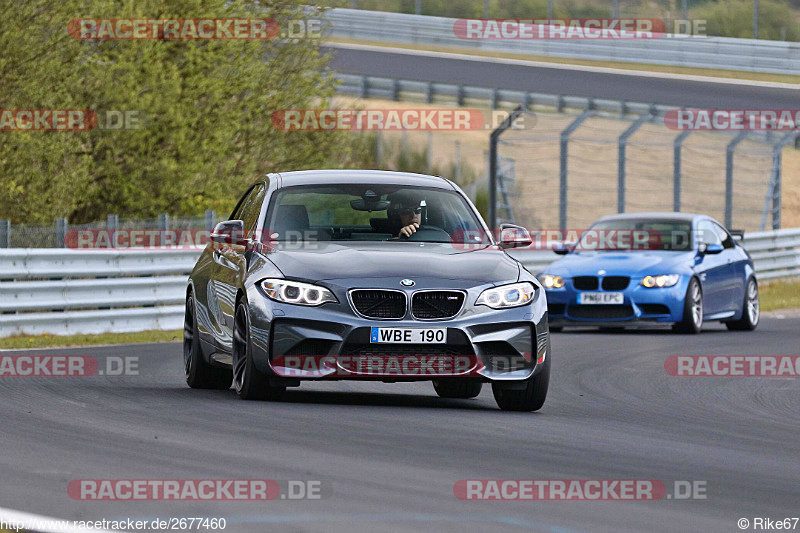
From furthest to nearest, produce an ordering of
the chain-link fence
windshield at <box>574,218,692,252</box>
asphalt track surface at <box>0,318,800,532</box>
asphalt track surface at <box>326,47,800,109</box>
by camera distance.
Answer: the chain-link fence → asphalt track surface at <box>326,47,800,109</box> → windshield at <box>574,218,692,252</box> → asphalt track surface at <box>0,318,800,532</box>

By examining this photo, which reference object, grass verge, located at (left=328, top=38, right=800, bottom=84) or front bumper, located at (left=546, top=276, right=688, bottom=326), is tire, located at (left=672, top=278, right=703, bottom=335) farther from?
grass verge, located at (left=328, top=38, right=800, bottom=84)

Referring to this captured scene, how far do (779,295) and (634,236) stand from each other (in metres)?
7.91

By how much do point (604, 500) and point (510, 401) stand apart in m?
3.60

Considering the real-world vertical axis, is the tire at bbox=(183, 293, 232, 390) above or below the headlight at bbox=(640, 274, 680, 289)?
above

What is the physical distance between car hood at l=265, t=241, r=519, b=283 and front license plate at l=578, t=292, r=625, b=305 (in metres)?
8.17

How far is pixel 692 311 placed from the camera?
18.7 metres

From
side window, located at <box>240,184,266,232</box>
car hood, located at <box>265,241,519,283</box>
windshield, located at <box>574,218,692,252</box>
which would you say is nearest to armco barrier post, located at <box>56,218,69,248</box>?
windshield, located at <box>574,218,692,252</box>

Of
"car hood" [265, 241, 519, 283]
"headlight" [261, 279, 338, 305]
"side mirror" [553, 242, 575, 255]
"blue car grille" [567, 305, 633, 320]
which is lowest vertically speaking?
"blue car grille" [567, 305, 633, 320]

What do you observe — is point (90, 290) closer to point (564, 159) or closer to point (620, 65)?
point (564, 159)

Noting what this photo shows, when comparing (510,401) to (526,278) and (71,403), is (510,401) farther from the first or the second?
(71,403)

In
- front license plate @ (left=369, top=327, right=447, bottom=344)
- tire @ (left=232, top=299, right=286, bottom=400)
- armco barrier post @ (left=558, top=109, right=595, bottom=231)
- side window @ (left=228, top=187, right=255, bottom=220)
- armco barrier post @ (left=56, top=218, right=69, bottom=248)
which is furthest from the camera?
armco barrier post @ (left=558, top=109, right=595, bottom=231)

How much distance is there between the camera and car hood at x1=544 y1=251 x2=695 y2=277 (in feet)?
60.9

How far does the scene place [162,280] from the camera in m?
18.8

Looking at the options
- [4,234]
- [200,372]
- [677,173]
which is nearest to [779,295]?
[677,173]
